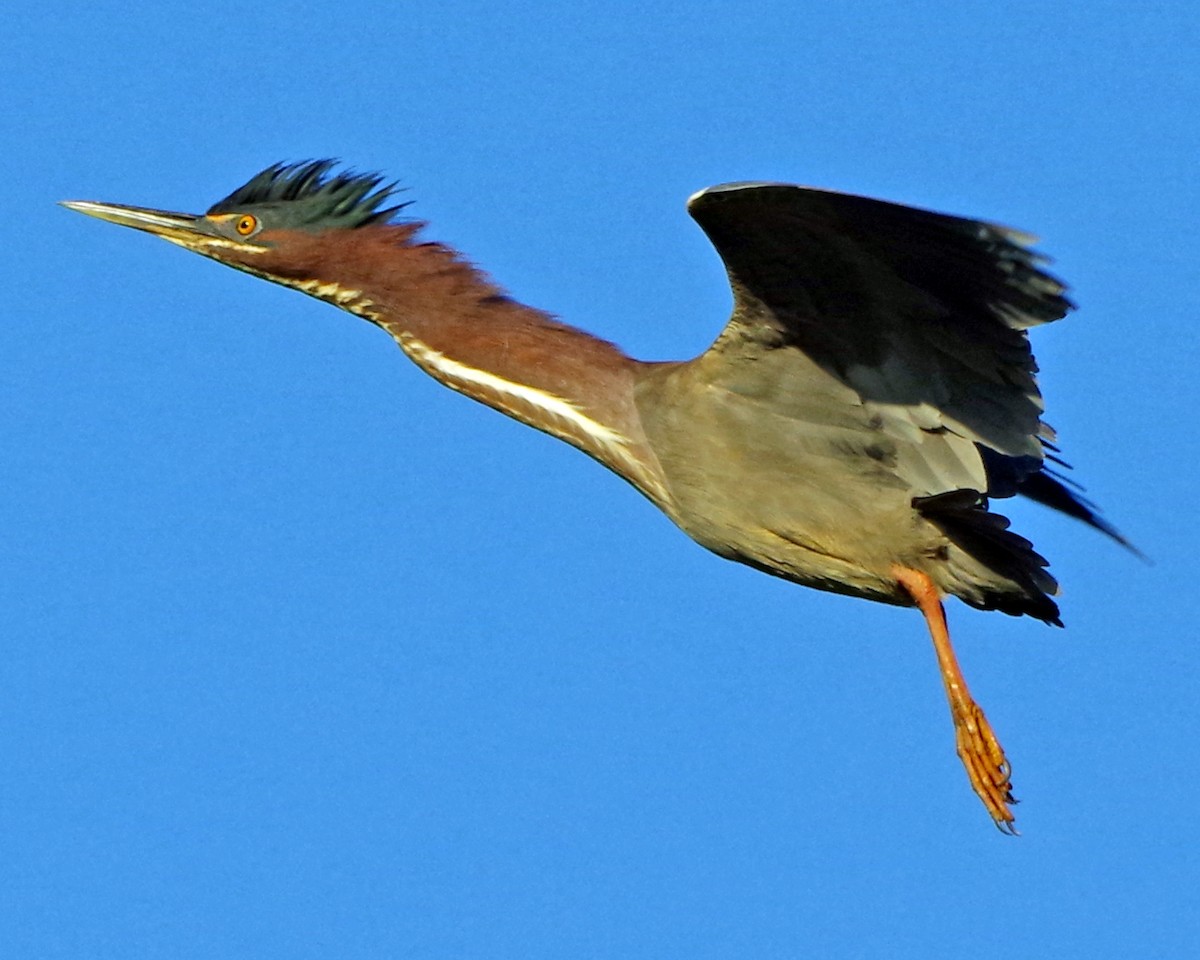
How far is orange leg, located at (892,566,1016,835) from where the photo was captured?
7.42m

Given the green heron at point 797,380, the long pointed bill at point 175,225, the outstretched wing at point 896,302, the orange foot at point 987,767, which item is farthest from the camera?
the long pointed bill at point 175,225

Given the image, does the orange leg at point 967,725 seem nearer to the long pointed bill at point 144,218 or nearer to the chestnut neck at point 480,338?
the chestnut neck at point 480,338

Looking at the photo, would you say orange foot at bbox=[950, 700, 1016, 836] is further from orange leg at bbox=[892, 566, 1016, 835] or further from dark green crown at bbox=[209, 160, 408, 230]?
dark green crown at bbox=[209, 160, 408, 230]

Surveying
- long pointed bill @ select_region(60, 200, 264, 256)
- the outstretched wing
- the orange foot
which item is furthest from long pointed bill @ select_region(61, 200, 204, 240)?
the orange foot

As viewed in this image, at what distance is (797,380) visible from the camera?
24.2 ft

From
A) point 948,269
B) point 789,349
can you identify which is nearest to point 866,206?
point 948,269

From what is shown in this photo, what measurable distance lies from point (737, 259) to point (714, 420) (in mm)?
882

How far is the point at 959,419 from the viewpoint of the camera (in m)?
7.28

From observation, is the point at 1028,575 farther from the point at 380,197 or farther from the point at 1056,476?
the point at 380,197

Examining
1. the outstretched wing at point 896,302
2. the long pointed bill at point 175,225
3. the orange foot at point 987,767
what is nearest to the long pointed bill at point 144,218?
the long pointed bill at point 175,225

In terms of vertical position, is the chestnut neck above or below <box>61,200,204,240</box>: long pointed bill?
below

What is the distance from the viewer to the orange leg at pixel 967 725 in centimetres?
742

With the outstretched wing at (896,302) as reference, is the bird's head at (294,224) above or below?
above

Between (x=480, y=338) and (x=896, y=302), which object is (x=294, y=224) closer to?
(x=480, y=338)
